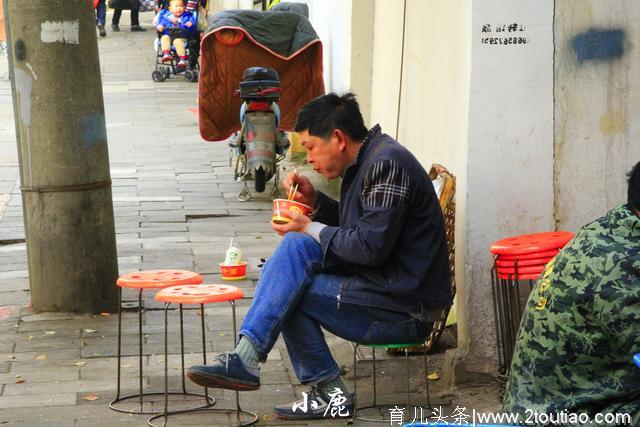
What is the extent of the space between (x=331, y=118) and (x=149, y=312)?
7.66 ft

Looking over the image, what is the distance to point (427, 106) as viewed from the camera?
6.57m

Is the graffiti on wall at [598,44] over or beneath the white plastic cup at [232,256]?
over

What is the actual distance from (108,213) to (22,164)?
536mm

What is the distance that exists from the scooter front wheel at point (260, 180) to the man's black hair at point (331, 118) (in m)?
5.12

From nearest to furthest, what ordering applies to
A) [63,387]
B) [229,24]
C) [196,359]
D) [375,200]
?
[375,200]
[63,387]
[196,359]
[229,24]

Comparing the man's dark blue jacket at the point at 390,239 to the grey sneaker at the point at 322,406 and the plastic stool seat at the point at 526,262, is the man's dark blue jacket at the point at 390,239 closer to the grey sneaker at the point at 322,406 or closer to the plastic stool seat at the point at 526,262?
the plastic stool seat at the point at 526,262

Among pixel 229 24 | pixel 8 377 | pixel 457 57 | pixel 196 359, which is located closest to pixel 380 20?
pixel 229 24

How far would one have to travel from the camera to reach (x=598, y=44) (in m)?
5.11

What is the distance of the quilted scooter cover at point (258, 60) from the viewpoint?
34.5 ft

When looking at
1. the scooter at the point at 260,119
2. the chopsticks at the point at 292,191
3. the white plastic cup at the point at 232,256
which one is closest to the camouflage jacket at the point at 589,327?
the chopsticks at the point at 292,191

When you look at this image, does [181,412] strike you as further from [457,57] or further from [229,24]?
[229,24]

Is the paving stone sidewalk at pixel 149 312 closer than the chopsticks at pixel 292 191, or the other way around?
the chopsticks at pixel 292 191

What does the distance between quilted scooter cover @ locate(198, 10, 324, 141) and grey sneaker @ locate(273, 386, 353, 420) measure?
5949 millimetres

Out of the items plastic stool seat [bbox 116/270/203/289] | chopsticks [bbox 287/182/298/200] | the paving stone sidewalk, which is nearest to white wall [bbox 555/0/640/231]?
the paving stone sidewalk
